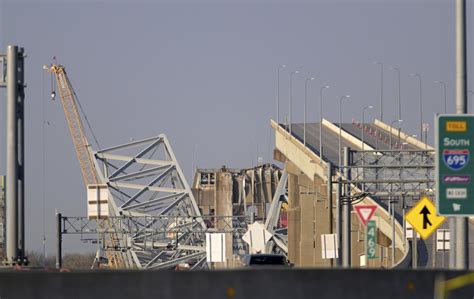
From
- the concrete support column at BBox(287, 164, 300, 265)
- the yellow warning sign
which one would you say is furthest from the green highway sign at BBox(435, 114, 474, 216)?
the concrete support column at BBox(287, 164, 300, 265)

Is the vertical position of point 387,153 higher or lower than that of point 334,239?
higher

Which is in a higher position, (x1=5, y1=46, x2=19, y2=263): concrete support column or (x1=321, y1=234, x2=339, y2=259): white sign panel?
(x1=5, y1=46, x2=19, y2=263): concrete support column

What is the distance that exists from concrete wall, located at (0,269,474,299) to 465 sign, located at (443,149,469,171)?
2.19 metres

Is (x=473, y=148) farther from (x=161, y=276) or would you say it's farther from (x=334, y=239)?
(x=334, y=239)

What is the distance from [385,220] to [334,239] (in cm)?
4894

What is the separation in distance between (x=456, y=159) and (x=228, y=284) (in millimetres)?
5539

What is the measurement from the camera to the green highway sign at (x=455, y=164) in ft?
83.3

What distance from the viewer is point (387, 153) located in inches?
2911

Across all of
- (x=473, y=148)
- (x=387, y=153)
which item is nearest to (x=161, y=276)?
(x=473, y=148)

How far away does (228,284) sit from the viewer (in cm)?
2322

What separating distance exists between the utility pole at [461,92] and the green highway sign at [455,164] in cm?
133

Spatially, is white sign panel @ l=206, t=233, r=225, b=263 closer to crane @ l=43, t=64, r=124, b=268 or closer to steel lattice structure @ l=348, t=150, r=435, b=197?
steel lattice structure @ l=348, t=150, r=435, b=197

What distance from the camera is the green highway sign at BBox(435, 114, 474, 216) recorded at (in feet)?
83.3

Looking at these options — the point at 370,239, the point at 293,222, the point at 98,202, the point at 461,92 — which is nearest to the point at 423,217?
the point at 370,239
